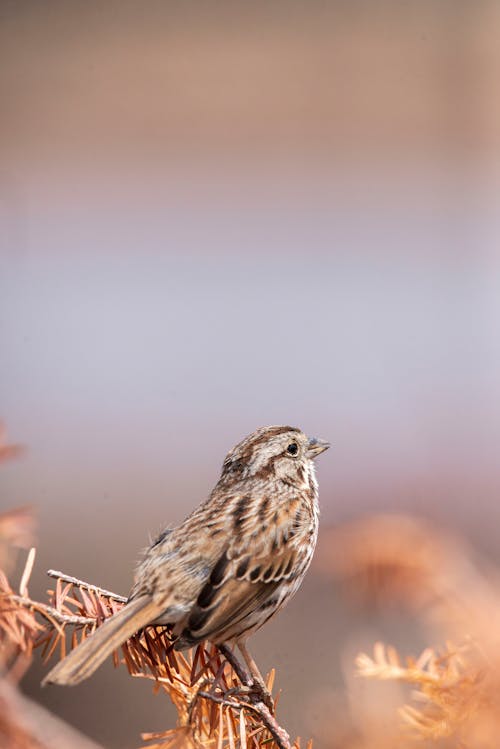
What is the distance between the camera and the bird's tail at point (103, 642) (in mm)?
1296

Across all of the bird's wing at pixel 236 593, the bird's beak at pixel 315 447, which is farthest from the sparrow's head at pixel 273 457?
the bird's wing at pixel 236 593

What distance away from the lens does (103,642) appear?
1.38 metres

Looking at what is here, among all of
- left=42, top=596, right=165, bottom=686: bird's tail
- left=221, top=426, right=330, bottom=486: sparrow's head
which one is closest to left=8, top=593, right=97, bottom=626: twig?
left=42, top=596, right=165, bottom=686: bird's tail

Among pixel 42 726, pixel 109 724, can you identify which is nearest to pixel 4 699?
pixel 42 726

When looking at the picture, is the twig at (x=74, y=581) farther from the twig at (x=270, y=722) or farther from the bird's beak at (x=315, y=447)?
the bird's beak at (x=315, y=447)

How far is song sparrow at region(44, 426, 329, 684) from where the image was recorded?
1.63 metres

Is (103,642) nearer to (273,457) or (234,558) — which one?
(234,558)

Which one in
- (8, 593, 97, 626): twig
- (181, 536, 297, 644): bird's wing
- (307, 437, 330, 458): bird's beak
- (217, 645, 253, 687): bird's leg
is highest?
(8, 593, 97, 626): twig

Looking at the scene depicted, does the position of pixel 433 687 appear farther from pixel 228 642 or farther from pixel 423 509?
pixel 423 509

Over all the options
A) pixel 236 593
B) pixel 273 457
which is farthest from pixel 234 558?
pixel 273 457

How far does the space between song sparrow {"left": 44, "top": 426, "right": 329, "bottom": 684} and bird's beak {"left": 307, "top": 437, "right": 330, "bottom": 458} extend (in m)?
0.07

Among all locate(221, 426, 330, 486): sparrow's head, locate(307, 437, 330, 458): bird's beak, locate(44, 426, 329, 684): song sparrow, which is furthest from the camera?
locate(307, 437, 330, 458): bird's beak

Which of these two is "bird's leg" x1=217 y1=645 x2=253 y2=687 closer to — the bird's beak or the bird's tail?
the bird's tail

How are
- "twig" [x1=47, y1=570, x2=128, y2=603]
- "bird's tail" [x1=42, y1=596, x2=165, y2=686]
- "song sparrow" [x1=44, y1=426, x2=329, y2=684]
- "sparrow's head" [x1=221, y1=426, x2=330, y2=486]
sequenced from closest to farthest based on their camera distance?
1. "bird's tail" [x1=42, y1=596, x2=165, y2=686]
2. "twig" [x1=47, y1=570, x2=128, y2=603]
3. "song sparrow" [x1=44, y1=426, x2=329, y2=684]
4. "sparrow's head" [x1=221, y1=426, x2=330, y2=486]
